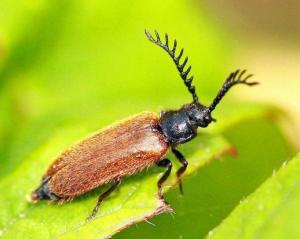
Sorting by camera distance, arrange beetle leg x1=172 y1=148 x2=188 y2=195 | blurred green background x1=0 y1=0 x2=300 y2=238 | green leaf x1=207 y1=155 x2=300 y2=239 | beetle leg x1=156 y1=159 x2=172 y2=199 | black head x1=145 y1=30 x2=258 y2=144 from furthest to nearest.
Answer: blurred green background x1=0 y1=0 x2=300 y2=238 < black head x1=145 y1=30 x2=258 y2=144 < beetle leg x1=172 y1=148 x2=188 y2=195 < beetle leg x1=156 y1=159 x2=172 y2=199 < green leaf x1=207 y1=155 x2=300 y2=239

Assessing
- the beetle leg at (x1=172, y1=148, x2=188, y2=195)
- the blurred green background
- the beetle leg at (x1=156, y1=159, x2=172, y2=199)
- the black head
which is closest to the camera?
the beetle leg at (x1=156, y1=159, x2=172, y2=199)

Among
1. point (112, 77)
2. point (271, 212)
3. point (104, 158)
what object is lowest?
point (112, 77)

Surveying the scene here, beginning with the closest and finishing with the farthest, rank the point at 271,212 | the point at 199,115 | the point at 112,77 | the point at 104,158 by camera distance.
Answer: the point at 271,212, the point at 104,158, the point at 199,115, the point at 112,77

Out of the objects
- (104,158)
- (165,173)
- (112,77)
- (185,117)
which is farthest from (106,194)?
(112,77)

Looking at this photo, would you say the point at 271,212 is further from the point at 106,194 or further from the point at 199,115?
the point at 199,115

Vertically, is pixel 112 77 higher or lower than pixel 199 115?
lower

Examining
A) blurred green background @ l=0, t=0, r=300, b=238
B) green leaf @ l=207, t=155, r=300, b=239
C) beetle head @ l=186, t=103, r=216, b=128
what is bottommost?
blurred green background @ l=0, t=0, r=300, b=238

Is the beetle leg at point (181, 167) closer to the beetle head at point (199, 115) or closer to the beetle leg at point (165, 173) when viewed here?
the beetle leg at point (165, 173)

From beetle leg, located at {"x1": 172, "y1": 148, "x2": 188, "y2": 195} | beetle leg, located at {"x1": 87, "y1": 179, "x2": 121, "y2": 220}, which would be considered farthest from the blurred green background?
beetle leg, located at {"x1": 87, "y1": 179, "x2": 121, "y2": 220}

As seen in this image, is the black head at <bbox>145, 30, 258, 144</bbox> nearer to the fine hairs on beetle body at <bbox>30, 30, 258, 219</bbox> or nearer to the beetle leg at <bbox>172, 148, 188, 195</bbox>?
the fine hairs on beetle body at <bbox>30, 30, 258, 219</bbox>

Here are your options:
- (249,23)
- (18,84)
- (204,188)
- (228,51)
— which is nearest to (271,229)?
(204,188)
